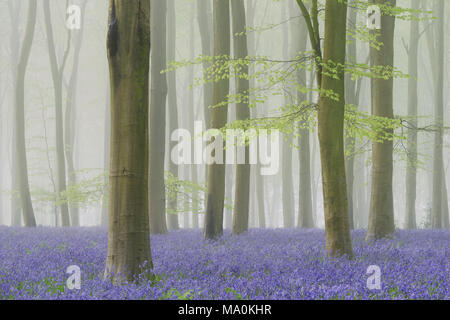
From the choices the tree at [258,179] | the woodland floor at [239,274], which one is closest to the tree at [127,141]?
the woodland floor at [239,274]

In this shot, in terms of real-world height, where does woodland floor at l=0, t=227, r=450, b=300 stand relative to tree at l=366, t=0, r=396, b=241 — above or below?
below

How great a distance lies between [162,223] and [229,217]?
17.4 meters

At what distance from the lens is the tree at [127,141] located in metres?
6.29

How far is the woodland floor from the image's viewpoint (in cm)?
529

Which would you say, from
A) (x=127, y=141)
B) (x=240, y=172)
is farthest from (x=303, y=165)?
(x=127, y=141)

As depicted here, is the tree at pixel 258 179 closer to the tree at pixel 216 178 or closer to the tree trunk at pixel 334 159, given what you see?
the tree at pixel 216 178

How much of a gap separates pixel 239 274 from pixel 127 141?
246 cm

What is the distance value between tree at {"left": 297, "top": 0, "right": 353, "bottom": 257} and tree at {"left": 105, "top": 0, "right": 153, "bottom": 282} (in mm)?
3596

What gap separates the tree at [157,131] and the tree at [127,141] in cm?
788

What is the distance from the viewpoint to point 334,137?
8.48 meters

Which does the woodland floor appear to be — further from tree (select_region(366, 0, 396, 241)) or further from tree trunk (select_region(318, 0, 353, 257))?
tree (select_region(366, 0, 396, 241))

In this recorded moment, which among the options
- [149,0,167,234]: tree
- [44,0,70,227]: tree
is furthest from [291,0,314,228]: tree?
[44,0,70,227]: tree

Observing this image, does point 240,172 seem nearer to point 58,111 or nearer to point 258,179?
point 58,111

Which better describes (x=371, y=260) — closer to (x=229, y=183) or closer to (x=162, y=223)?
(x=162, y=223)
